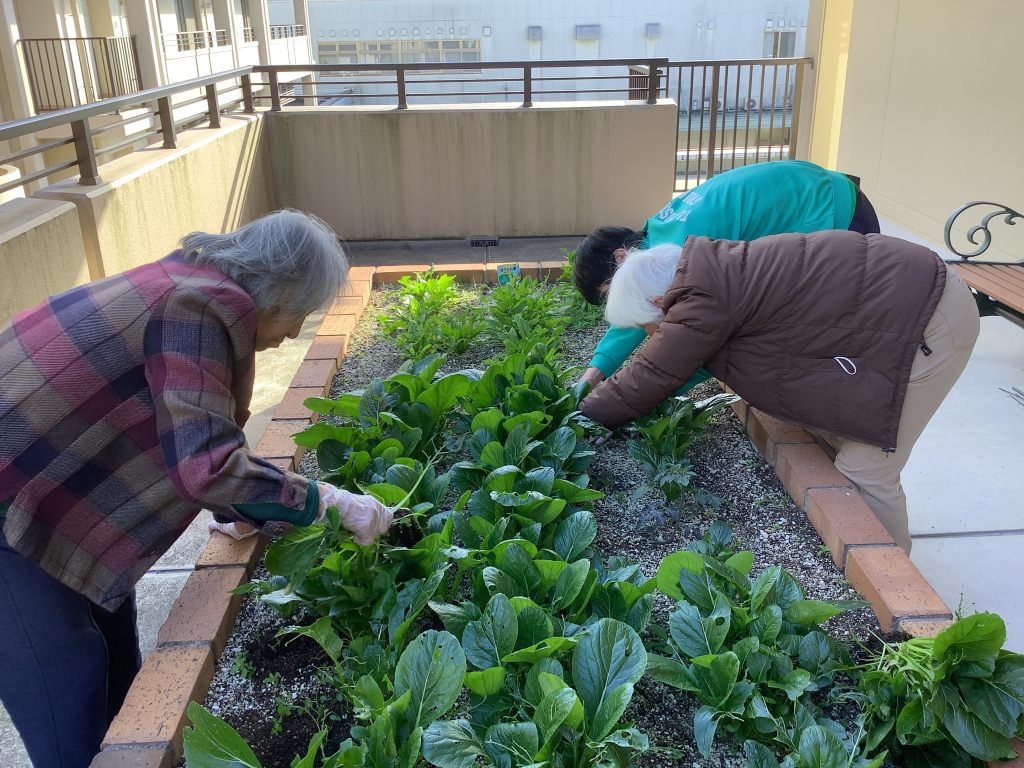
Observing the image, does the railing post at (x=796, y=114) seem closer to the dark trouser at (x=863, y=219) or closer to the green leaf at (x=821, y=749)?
the dark trouser at (x=863, y=219)

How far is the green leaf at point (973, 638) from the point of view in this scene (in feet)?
4.48

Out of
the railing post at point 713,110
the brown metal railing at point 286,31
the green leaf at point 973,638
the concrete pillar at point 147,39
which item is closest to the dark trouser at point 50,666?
the green leaf at point 973,638

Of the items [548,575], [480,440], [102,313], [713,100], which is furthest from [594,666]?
[713,100]

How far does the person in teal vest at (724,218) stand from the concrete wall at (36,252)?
7.27 ft

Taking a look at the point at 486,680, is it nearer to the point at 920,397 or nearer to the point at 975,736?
the point at 975,736

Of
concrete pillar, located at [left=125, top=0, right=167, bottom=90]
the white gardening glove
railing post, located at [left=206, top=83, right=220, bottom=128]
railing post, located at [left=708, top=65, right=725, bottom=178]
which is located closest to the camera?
the white gardening glove

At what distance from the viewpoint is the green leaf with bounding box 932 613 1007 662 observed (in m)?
1.37

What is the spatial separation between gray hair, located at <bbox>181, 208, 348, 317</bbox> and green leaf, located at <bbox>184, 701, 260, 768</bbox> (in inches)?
29.0

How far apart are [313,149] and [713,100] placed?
3547mm

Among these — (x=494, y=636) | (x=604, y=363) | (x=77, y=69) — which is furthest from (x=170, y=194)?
(x=77, y=69)

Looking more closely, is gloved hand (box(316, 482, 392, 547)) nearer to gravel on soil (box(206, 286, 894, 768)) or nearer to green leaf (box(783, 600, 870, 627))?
gravel on soil (box(206, 286, 894, 768))

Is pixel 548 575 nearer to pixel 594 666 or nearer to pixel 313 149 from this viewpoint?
pixel 594 666

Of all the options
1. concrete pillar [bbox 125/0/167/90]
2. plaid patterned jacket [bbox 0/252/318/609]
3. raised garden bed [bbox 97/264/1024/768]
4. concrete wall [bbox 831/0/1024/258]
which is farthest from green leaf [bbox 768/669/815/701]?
concrete pillar [bbox 125/0/167/90]

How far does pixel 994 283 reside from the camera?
380 centimetres
